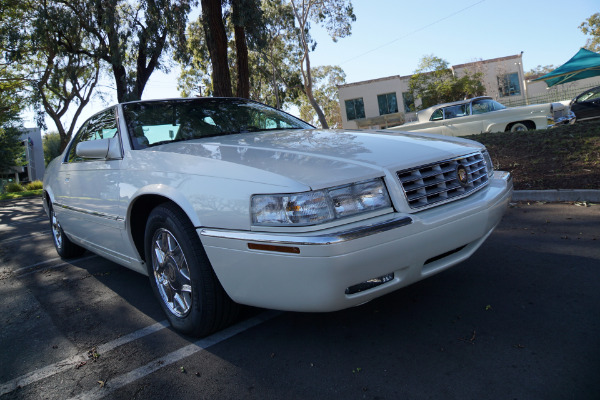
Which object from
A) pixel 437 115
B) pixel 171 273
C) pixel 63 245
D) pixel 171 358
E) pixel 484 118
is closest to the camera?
pixel 171 358

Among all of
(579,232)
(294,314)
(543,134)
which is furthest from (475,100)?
(294,314)

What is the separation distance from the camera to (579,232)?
418 cm

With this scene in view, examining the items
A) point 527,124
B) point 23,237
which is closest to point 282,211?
point 23,237

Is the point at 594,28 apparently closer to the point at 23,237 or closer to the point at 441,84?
the point at 441,84

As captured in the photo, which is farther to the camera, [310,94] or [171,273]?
[310,94]

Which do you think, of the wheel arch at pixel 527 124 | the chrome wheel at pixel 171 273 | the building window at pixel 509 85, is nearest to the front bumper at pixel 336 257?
the chrome wheel at pixel 171 273

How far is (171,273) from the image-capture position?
2.83m

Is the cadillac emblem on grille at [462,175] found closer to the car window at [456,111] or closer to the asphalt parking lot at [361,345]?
the asphalt parking lot at [361,345]

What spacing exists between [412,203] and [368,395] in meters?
0.95

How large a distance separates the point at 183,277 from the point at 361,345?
1.12 meters

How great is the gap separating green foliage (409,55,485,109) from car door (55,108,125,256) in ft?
98.4

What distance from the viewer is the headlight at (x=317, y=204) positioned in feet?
6.87

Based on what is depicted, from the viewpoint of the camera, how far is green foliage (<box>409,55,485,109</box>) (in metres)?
30.8

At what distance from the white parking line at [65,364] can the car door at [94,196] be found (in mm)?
656
